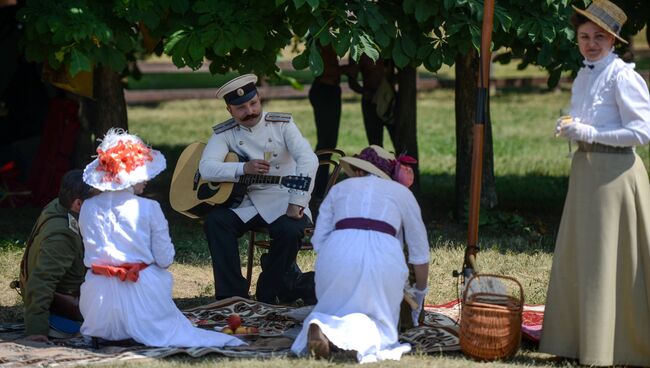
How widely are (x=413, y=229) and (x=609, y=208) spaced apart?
1022mm

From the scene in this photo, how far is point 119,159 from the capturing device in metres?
5.99

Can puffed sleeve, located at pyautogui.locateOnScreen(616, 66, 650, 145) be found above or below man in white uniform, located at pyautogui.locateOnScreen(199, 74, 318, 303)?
above

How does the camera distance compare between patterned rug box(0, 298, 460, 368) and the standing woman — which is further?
patterned rug box(0, 298, 460, 368)

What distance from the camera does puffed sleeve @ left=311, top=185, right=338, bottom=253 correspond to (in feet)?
20.0

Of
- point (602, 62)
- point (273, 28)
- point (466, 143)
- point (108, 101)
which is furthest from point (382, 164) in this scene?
point (108, 101)

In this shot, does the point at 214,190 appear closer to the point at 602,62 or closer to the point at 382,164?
the point at 382,164

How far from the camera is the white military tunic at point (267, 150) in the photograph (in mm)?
7086

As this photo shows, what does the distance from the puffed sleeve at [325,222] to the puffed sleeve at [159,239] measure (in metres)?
0.78

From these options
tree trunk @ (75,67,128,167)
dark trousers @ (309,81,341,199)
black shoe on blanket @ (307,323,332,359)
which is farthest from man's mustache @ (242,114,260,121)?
dark trousers @ (309,81,341,199)

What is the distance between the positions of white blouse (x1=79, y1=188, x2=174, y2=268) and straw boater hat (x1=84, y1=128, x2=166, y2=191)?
4.0 inches

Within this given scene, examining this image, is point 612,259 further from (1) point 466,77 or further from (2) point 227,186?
(1) point 466,77

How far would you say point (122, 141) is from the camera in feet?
19.8

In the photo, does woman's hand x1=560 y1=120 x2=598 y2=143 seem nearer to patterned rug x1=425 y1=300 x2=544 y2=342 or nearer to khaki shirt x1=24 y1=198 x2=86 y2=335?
patterned rug x1=425 y1=300 x2=544 y2=342

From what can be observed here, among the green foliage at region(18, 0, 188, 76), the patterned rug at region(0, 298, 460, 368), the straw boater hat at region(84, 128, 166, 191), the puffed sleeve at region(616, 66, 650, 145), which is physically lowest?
the patterned rug at region(0, 298, 460, 368)
